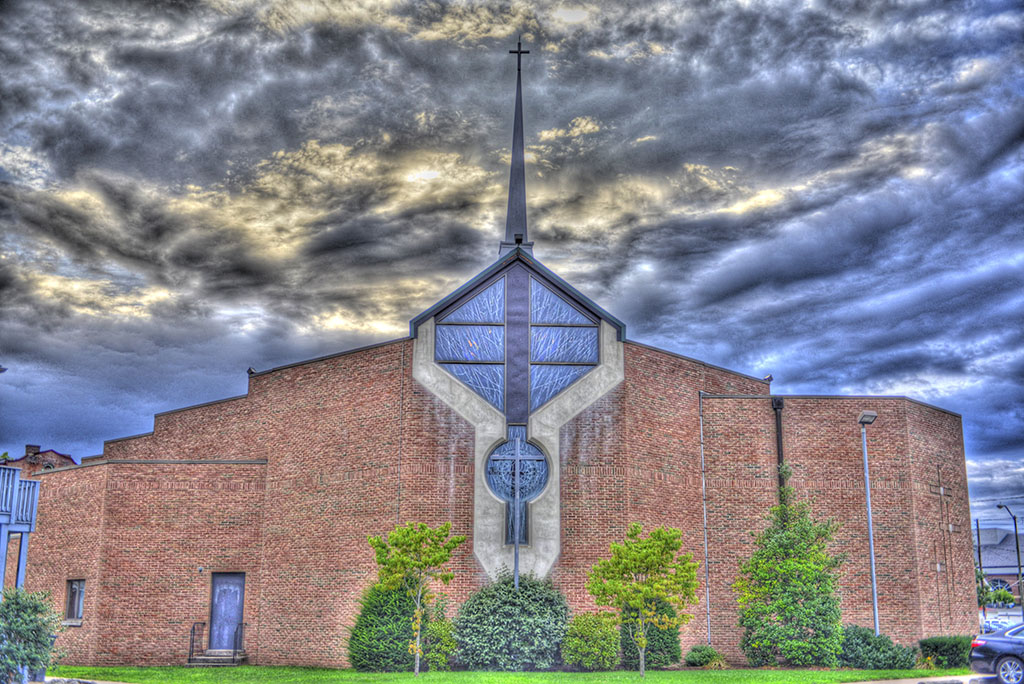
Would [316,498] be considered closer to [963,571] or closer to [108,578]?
[108,578]

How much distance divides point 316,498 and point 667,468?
10.9m

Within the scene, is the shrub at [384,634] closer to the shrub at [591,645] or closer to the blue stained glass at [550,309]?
the shrub at [591,645]

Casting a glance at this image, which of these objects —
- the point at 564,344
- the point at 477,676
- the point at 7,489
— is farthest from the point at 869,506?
the point at 7,489

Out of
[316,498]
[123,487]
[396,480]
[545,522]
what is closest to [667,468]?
[545,522]

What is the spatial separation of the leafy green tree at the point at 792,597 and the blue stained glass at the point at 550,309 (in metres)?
8.51

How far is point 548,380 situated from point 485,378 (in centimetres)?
187

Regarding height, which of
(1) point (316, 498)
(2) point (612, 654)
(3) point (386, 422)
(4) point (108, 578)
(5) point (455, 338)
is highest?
(5) point (455, 338)

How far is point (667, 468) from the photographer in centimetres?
2788

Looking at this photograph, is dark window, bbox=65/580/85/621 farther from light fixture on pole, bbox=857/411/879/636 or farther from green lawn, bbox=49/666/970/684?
light fixture on pole, bbox=857/411/879/636

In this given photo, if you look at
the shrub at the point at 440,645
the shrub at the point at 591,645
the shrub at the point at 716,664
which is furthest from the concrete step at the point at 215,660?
the shrub at the point at 716,664

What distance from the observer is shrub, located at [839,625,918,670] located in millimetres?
26391

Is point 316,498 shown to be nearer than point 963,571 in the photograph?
Yes

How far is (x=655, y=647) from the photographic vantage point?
25.0 meters

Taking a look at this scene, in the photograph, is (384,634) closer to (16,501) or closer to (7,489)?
(16,501)
